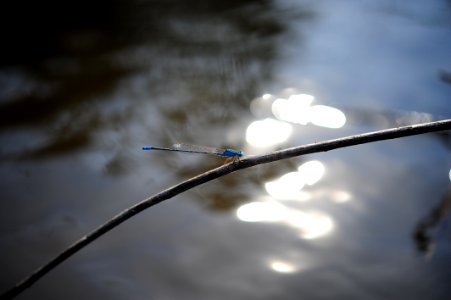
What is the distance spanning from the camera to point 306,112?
324 centimetres

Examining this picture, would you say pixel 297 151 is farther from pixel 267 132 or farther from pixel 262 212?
pixel 267 132

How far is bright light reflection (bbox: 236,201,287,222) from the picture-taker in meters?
2.40

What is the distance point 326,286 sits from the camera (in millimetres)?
2037

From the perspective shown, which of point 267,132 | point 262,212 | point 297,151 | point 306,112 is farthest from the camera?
point 306,112

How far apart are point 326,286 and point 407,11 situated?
3771 mm

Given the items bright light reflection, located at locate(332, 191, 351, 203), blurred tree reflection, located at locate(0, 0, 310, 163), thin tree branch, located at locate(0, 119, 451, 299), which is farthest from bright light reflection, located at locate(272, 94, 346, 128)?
thin tree branch, located at locate(0, 119, 451, 299)

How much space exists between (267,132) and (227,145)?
35 centimetres

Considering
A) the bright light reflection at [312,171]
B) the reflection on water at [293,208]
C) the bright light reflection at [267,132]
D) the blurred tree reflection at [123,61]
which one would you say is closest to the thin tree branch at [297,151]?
the reflection on water at [293,208]

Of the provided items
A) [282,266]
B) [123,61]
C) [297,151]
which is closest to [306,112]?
[282,266]

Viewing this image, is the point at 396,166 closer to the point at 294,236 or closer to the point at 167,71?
the point at 294,236

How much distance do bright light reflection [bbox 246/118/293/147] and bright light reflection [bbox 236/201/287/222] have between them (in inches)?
23.6

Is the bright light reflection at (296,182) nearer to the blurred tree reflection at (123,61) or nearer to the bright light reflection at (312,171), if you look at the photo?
the bright light reflection at (312,171)

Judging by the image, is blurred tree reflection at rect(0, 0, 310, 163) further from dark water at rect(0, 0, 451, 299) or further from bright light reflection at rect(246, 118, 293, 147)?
bright light reflection at rect(246, 118, 293, 147)

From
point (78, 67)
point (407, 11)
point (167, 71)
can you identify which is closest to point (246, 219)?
point (167, 71)
